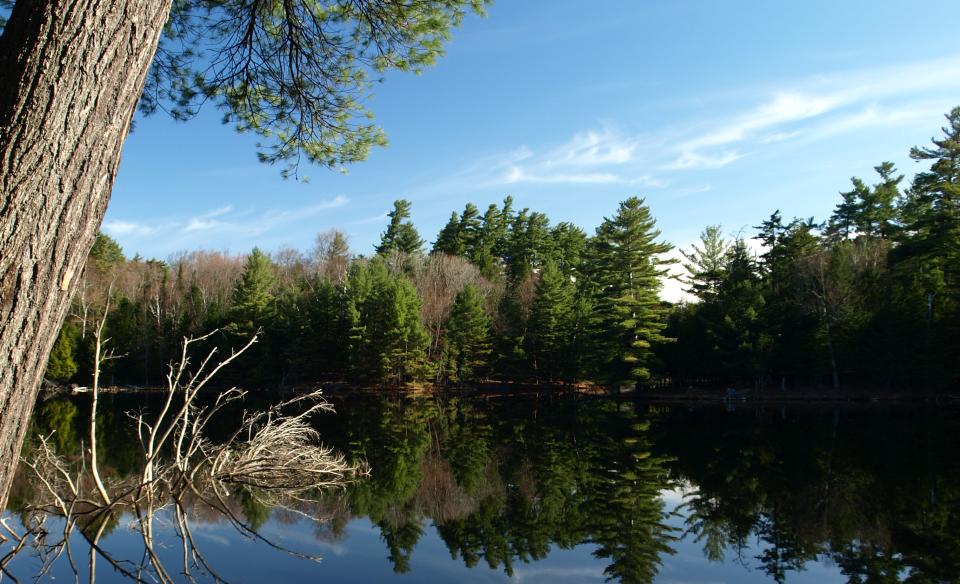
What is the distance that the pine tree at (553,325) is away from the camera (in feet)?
109

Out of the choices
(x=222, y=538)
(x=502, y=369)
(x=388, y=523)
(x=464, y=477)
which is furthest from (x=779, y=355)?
(x=222, y=538)

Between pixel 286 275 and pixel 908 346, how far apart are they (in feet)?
133

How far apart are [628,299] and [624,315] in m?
0.87

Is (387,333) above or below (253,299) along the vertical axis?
below

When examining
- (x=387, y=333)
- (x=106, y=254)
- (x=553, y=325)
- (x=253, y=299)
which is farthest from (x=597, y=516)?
(x=106, y=254)

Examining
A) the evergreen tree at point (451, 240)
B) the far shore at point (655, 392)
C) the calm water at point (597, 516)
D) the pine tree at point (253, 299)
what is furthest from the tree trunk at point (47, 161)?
the evergreen tree at point (451, 240)

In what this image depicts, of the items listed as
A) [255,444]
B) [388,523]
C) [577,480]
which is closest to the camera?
[388,523]

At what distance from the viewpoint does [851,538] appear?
718 centimetres

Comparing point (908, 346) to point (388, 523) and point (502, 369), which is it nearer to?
point (502, 369)

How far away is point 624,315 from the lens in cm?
2969

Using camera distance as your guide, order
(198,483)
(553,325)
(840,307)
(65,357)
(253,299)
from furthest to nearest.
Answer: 1. (65,357)
2. (253,299)
3. (553,325)
4. (840,307)
5. (198,483)

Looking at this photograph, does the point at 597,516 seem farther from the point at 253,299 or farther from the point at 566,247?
the point at 566,247

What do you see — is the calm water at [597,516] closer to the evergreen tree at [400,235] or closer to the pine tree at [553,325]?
the pine tree at [553,325]

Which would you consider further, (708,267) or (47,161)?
(708,267)
